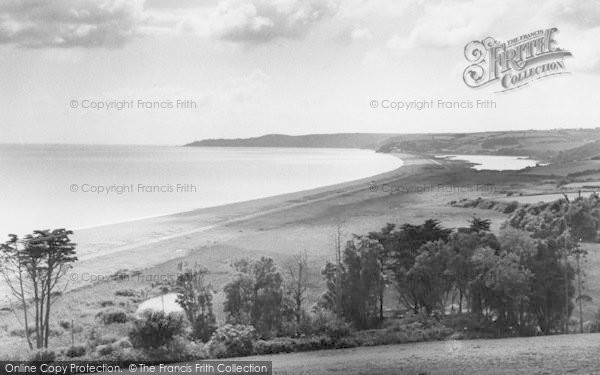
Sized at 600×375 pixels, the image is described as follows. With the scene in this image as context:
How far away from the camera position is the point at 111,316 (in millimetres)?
10531

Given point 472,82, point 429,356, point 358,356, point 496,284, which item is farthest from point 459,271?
point 472,82

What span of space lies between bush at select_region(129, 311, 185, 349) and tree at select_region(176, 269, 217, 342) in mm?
565

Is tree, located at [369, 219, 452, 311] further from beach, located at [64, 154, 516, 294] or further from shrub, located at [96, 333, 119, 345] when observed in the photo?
shrub, located at [96, 333, 119, 345]

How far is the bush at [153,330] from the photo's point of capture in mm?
9930

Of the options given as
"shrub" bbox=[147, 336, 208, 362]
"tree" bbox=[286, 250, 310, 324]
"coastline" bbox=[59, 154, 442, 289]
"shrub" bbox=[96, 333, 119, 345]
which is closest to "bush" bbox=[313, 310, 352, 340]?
"tree" bbox=[286, 250, 310, 324]

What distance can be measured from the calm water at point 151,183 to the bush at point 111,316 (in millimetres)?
2457

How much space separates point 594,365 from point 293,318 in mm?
4848

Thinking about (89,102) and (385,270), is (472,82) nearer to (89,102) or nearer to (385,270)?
(385,270)

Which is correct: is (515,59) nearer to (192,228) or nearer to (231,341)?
(192,228)

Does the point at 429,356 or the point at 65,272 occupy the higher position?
the point at 65,272

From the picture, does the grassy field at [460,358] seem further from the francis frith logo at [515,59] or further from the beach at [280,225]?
the francis frith logo at [515,59]

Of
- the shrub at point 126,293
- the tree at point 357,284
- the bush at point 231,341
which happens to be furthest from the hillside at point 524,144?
the shrub at point 126,293

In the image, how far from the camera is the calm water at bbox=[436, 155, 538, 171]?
44.3ft

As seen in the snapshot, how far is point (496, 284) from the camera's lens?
11.0 m
